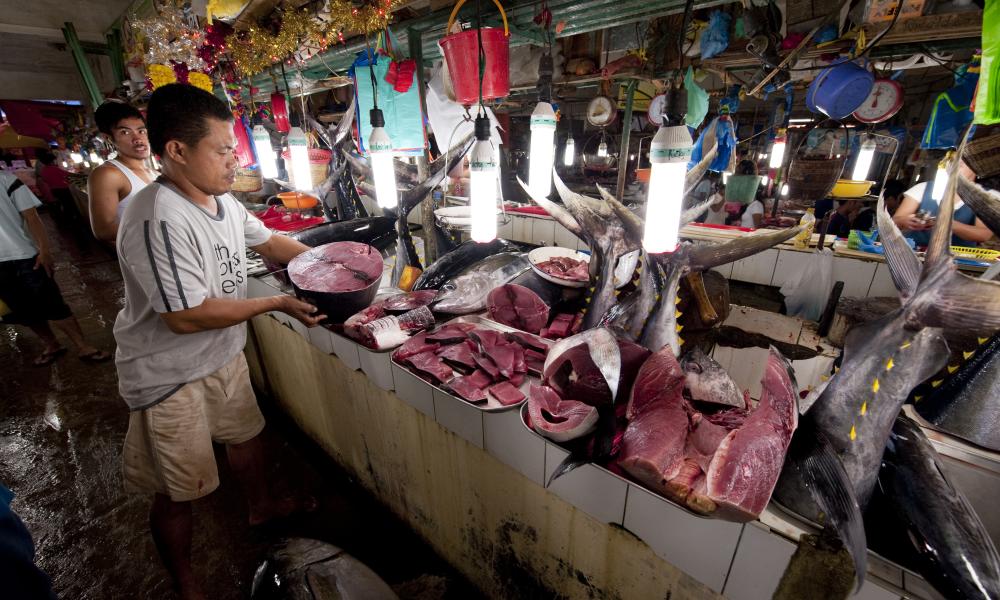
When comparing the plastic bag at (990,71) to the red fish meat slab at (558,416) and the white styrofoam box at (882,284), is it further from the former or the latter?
the white styrofoam box at (882,284)

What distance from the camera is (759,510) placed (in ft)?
3.86

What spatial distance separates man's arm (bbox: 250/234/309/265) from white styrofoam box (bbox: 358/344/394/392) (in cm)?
107

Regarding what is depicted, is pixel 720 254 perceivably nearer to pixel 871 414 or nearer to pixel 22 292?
pixel 871 414

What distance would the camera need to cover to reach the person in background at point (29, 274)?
4.34 m

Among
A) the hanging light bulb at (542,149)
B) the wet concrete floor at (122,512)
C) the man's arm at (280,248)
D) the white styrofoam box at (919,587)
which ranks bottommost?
the wet concrete floor at (122,512)

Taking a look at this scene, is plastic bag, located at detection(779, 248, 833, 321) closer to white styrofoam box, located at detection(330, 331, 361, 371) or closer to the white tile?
the white tile

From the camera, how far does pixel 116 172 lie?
133 inches

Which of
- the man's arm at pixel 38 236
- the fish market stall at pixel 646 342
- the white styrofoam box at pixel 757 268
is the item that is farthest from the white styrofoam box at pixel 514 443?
the man's arm at pixel 38 236

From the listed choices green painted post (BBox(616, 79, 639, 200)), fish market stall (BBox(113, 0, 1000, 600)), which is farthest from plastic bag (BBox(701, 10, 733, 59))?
green painted post (BBox(616, 79, 639, 200))

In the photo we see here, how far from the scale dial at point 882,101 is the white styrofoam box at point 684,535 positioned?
5351mm

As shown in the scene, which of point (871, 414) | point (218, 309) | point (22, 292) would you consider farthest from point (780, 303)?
point (22, 292)

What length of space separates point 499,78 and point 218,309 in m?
2.06

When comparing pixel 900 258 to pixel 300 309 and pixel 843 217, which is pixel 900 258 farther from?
pixel 843 217

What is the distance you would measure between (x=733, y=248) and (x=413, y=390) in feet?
6.13
